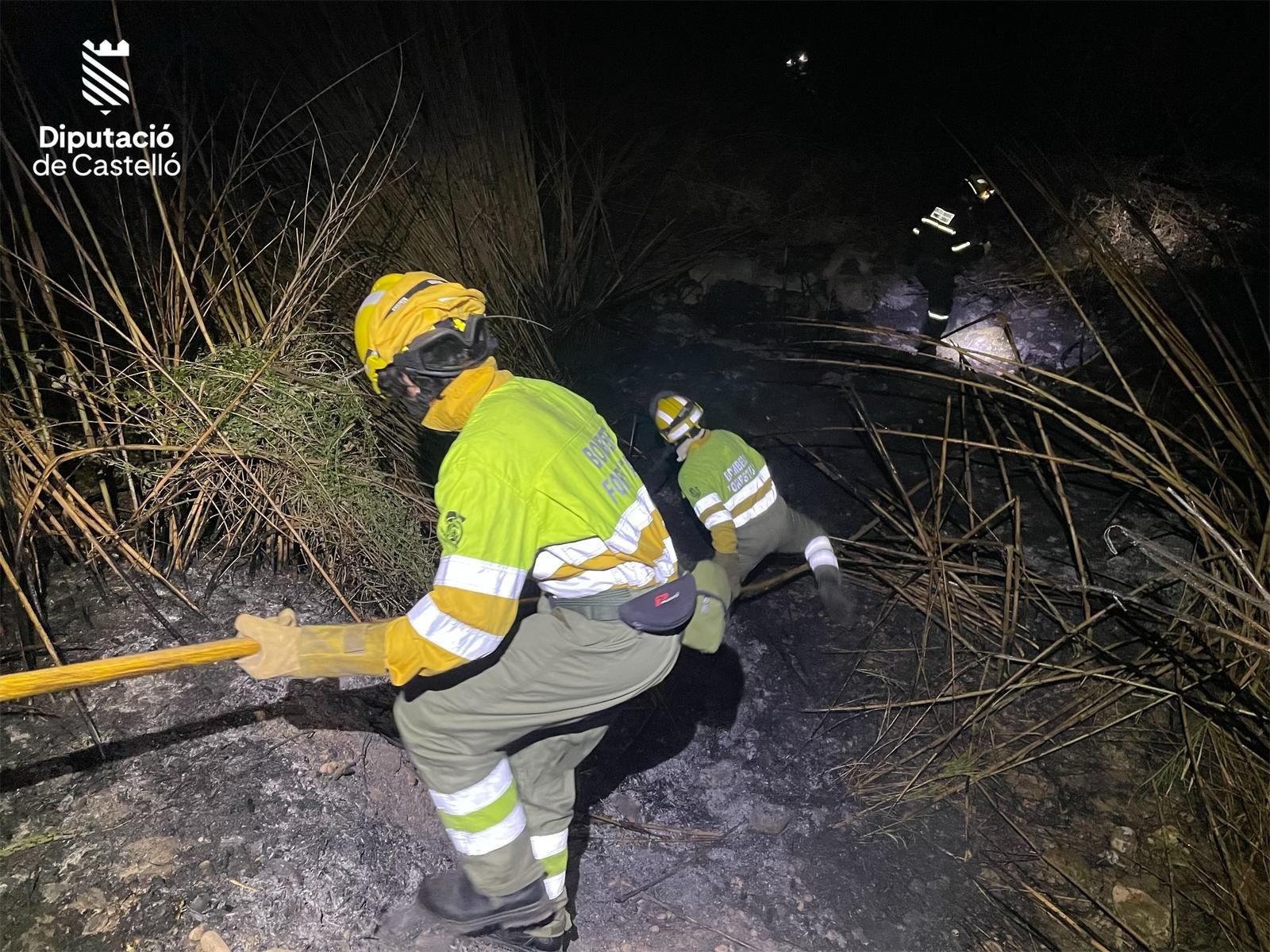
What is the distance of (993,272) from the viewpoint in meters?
8.77

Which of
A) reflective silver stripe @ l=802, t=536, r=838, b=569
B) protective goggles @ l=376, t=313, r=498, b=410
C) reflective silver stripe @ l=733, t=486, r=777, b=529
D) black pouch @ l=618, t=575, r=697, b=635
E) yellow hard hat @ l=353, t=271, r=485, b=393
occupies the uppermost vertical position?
yellow hard hat @ l=353, t=271, r=485, b=393

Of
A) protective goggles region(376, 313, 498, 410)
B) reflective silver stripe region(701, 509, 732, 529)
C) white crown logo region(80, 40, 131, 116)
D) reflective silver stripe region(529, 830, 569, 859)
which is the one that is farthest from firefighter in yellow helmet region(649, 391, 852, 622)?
white crown logo region(80, 40, 131, 116)

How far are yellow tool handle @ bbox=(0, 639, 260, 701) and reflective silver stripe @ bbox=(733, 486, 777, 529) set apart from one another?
263 cm

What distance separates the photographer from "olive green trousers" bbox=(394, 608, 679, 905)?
2.28m

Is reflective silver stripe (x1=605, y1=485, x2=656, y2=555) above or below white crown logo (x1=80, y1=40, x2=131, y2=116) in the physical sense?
below

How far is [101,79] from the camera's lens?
3186 millimetres

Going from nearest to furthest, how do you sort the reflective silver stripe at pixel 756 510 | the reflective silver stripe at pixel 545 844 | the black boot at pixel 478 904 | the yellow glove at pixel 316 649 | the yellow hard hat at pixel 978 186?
the yellow glove at pixel 316 649, the black boot at pixel 478 904, the reflective silver stripe at pixel 545 844, the reflective silver stripe at pixel 756 510, the yellow hard hat at pixel 978 186

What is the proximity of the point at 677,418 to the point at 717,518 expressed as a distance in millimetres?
615

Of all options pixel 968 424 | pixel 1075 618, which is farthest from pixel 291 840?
pixel 968 424

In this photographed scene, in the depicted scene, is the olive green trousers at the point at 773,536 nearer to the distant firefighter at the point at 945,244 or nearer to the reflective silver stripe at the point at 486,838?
the reflective silver stripe at the point at 486,838

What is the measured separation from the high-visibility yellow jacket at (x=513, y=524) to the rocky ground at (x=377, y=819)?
0.99m

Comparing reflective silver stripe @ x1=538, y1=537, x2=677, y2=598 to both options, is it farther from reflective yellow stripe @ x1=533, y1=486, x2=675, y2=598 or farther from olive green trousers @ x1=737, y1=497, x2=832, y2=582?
olive green trousers @ x1=737, y1=497, x2=832, y2=582

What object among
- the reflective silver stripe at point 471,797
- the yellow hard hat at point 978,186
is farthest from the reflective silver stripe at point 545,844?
the yellow hard hat at point 978,186

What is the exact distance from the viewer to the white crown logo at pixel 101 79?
3.15m
